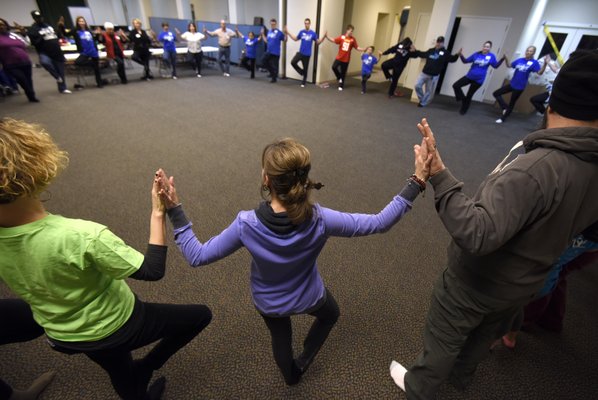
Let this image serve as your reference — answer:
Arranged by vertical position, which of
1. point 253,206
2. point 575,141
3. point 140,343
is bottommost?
point 253,206

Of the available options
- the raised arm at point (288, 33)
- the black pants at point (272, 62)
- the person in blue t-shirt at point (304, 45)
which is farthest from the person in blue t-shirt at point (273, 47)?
the person in blue t-shirt at point (304, 45)

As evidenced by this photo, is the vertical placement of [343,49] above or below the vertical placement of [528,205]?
below

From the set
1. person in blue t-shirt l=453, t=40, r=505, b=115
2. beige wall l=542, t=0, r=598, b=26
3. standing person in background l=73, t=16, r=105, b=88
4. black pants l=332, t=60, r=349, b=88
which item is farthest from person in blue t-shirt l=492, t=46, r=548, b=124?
standing person in background l=73, t=16, r=105, b=88

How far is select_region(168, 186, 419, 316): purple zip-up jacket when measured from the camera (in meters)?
1.07

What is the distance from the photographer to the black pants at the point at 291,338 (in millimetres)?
1294

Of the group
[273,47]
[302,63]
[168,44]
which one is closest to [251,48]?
[273,47]

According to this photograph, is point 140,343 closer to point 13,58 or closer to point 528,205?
point 528,205

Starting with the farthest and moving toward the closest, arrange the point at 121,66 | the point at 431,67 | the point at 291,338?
the point at 121,66 < the point at 431,67 < the point at 291,338

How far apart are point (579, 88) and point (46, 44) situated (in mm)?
8386

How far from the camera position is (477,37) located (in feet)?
25.2

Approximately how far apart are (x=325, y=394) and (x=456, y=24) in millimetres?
9299

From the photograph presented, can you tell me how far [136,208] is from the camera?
9.86ft

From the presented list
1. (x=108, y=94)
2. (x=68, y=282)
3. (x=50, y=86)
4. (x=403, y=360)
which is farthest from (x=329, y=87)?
(x=68, y=282)

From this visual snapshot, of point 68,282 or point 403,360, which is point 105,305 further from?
point 403,360
